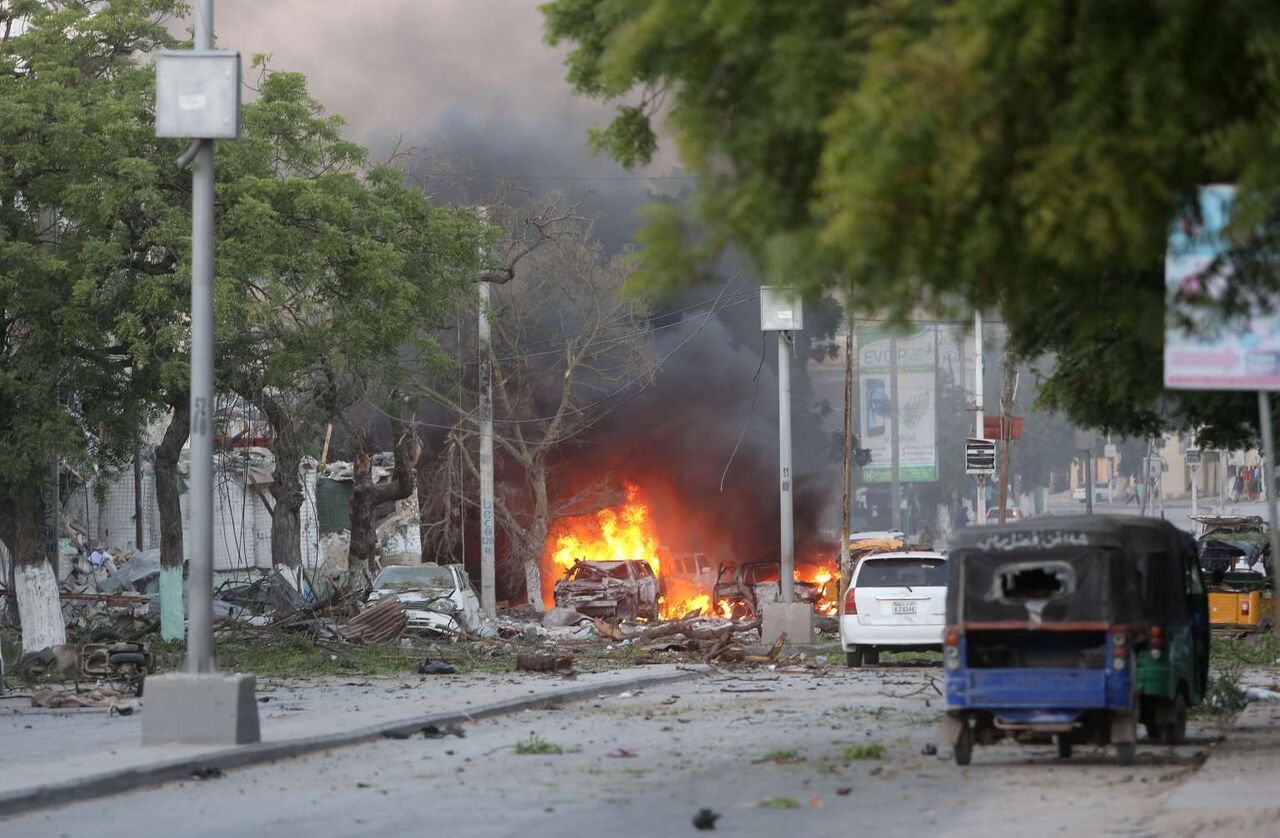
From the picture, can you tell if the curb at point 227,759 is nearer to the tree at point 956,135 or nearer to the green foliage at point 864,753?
the green foliage at point 864,753

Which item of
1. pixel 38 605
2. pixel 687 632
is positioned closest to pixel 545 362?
pixel 687 632

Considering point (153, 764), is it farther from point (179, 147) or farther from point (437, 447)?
point (437, 447)

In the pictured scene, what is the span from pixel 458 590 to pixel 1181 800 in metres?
25.4

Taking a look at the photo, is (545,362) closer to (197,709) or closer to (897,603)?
(897,603)

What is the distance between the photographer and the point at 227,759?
13984 mm

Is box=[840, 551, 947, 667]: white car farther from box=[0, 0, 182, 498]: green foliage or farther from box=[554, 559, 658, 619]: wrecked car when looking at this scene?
box=[554, 559, 658, 619]: wrecked car

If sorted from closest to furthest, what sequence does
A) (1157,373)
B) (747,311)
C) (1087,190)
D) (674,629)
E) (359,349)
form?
(1087,190) < (1157,373) < (359,349) < (674,629) < (747,311)

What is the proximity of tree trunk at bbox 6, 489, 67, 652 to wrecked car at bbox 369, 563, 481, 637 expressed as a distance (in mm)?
7207

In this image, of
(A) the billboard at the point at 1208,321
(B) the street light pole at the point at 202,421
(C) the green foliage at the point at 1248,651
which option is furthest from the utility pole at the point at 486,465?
(A) the billboard at the point at 1208,321

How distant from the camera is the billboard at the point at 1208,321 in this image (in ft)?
25.0

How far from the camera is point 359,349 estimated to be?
2789cm

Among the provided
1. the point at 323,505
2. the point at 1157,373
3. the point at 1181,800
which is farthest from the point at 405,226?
the point at 323,505

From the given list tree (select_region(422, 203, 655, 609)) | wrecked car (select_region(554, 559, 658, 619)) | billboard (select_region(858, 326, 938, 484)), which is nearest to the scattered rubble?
wrecked car (select_region(554, 559, 658, 619))

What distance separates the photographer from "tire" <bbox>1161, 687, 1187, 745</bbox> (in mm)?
14844
